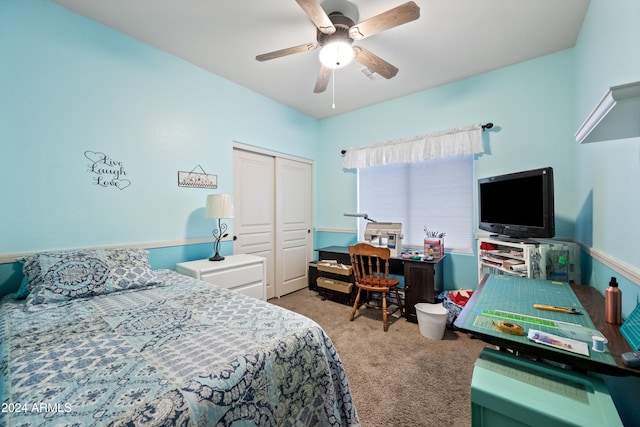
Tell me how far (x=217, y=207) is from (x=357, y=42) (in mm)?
2005

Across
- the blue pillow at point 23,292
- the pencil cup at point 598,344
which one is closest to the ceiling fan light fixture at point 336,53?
the pencil cup at point 598,344

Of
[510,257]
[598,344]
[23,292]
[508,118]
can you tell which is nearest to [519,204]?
[510,257]

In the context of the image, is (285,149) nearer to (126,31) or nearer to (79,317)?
(126,31)

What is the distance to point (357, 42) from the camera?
220 centimetres

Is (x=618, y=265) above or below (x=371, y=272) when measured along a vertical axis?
above

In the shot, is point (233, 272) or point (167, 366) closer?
point (167, 366)

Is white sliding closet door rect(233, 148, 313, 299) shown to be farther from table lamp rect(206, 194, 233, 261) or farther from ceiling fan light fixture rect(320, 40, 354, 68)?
ceiling fan light fixture rect(320, 40, 354, 68)

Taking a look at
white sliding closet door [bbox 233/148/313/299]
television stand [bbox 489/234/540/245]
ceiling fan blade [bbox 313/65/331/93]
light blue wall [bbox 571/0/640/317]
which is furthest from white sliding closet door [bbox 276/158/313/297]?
light blue wall [bbox 571/0/640/317]

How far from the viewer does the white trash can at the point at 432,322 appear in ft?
7.41

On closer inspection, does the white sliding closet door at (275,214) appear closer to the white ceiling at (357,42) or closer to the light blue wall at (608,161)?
the white ceiling at (357,42)

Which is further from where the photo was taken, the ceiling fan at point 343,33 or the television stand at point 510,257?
the television stand at point 510,257

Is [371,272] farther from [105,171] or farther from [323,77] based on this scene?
[105,171]

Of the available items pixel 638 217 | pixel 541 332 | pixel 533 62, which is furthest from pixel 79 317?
pixel 533 62

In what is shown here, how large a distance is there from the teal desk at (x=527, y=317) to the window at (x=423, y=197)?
1.28 metres
